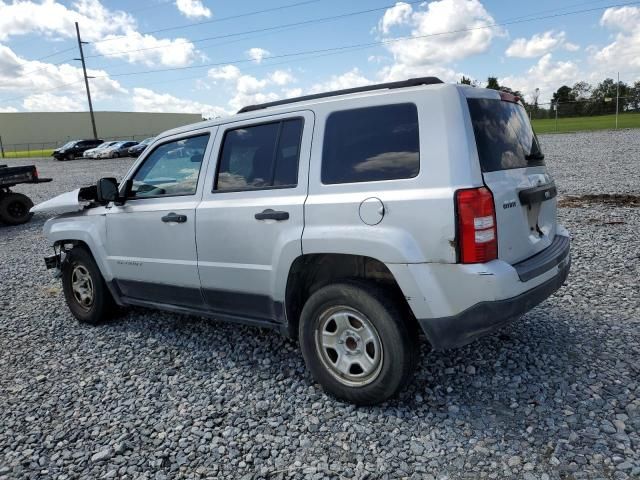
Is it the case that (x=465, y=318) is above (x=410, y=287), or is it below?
below

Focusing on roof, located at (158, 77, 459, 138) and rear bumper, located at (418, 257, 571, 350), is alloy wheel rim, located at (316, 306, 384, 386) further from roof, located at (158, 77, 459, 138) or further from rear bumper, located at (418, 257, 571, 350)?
roof, located at (158, 77, 459, 138)

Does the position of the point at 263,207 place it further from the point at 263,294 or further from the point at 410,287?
the point at 410,287

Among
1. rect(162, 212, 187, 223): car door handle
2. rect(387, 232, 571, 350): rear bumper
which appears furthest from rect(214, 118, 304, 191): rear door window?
rect(387, 232, 571, 350): rear bumper

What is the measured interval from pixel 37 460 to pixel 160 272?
66.2 inches

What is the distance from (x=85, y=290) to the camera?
5203 mm

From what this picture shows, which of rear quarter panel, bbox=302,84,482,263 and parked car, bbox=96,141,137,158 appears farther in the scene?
parked car, bbox=96,141,137,158

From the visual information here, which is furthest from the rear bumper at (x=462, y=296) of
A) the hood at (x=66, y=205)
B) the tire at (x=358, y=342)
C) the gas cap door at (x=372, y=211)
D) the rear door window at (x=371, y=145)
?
the hood at (x=66, y=205)

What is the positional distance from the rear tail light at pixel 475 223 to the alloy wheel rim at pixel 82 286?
12.8 feet

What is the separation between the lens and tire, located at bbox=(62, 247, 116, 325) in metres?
4.99

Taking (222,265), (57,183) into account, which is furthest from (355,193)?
(57,183)

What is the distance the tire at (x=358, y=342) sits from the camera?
3.03 m

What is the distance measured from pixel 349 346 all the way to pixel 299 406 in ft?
1.76

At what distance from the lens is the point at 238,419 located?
3.26 m

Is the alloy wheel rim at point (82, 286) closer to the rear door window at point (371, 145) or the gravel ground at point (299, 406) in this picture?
the gravel ground at point (299, 406)
